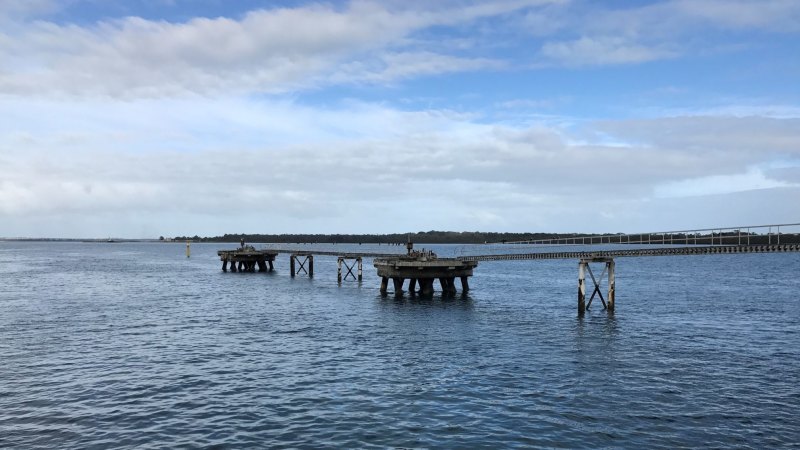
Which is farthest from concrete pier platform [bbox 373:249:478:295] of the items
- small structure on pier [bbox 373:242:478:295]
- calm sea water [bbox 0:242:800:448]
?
calm sea water [bbox 0:242:800:448]

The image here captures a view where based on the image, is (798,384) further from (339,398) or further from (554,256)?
(554,256)

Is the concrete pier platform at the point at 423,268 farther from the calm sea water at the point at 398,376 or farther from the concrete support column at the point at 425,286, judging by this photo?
the calm sea water at the point at 398,376

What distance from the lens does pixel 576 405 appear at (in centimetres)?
2084

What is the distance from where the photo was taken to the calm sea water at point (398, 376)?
1800cm

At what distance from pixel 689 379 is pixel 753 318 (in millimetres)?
24716

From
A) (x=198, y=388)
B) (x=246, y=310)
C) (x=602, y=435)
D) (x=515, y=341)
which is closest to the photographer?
(x=602, y=435)

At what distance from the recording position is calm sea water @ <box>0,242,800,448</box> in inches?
709

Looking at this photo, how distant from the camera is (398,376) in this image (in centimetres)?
2505

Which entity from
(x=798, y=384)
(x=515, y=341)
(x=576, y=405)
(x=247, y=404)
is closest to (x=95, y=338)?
(x=247, y=404)

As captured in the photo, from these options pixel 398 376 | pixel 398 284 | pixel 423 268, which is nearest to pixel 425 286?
pixel 398 284

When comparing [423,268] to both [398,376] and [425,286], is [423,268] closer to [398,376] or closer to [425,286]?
[425,286]

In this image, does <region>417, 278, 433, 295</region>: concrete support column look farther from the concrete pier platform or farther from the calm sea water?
the calm sea water

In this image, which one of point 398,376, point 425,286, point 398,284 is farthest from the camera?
point 398,284

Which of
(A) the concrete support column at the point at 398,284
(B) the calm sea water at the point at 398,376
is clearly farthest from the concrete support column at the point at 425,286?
(B) the calm sea water at the point at 398,376
